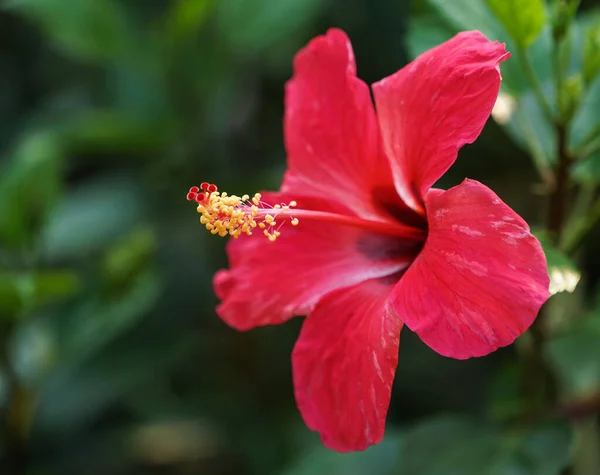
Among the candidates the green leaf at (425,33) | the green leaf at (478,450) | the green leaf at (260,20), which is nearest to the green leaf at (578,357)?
the green leaf at (478,450)

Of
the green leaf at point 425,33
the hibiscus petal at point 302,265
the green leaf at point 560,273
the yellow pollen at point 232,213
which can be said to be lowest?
the green leaf at point 560,273

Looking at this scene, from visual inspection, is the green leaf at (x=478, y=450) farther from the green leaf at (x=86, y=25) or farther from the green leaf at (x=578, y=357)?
the green leaf at (x=86, y=25)

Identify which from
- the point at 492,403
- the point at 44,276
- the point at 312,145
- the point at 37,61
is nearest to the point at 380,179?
the point at 312,145

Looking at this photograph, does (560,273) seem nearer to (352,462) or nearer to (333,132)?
(333,132)

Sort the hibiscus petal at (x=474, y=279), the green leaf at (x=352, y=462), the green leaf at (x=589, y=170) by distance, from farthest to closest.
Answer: the green leaf at (x=352, y=462) < the green leaf at (x=589, y=170) < the hibiscus petal at (x=474, y=279)

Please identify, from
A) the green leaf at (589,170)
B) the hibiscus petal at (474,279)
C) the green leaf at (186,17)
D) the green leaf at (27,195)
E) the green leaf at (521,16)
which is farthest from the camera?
the green leaf at (186,17)

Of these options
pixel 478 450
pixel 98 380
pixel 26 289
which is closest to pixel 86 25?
pixel 26 289
